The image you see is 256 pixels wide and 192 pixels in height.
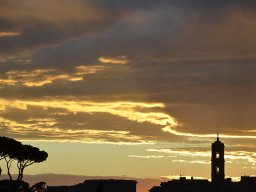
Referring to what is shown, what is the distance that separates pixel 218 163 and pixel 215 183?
3.98 meters

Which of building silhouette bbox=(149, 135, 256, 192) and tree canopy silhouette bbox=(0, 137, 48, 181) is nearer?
tree canopy silhouette bbox=(0, 137, 48, 181)

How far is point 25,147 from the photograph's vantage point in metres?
78.7

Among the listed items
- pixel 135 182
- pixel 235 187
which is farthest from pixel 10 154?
pixel 135 182

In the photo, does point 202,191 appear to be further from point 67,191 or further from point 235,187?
point 67,191

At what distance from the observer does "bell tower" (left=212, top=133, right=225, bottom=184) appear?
11606cm

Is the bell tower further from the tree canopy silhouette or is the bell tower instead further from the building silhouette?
the tree canopy silhouette

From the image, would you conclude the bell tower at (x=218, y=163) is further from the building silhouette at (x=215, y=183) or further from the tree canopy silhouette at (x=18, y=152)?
the tree canopy silhouette at (x=18, y=152)

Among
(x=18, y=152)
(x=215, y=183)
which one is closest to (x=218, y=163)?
(x=215, y=183)

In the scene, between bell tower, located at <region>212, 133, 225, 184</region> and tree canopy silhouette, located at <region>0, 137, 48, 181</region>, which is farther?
bell tower, located at <region>212, 133, 225, 184</region>

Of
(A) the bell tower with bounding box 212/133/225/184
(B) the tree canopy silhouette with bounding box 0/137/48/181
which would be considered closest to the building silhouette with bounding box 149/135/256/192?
(A) the bell tower with bounding box 212/133/225/184

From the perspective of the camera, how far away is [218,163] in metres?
117

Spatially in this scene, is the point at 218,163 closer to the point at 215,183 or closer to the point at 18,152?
the point at 215,183

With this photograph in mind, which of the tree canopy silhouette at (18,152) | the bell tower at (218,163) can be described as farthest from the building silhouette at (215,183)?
the tree canopy silhouette at (18,152)

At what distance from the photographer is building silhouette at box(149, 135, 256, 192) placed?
11706 centimetres
